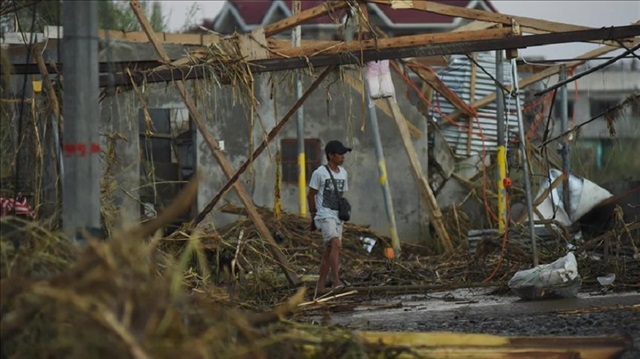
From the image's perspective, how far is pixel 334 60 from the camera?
43.3 ft

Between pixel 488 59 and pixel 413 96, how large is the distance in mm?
2653

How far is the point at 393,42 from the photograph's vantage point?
1323 cm

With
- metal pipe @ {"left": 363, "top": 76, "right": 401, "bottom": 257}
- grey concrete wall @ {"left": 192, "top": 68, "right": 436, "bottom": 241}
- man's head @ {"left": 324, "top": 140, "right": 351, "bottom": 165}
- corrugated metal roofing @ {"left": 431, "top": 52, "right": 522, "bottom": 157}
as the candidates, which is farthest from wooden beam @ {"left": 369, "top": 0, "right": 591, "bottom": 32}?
corrugated metal roofing @ {"left": 431, "top": 52, "right": 522, "bottom": 157}

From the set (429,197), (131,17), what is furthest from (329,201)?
(131,17)

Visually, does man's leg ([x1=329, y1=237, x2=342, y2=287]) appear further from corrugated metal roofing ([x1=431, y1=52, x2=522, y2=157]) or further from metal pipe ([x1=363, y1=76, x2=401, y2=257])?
corrugated metal roofing ([x1=431, y1=52, x2=522, y2=157])

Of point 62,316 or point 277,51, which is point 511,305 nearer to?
point 277,51

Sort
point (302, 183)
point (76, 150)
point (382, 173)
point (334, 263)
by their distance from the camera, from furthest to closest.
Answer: point (302, 183)
point (382, 173)
point (334, 263)
point (76, 150)

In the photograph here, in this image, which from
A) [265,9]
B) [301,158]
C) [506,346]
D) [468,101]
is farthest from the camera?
[265,9]

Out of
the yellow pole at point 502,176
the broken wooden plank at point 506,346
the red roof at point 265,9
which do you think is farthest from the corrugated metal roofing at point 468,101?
the red roof at point 265,9

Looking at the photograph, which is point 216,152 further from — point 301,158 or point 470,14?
point 301,158

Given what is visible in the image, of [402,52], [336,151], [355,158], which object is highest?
[402,52]

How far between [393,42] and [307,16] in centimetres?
166

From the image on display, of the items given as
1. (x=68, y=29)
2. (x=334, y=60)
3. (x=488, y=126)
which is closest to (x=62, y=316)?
(x=68, y=29)

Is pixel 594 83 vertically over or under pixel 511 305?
over
